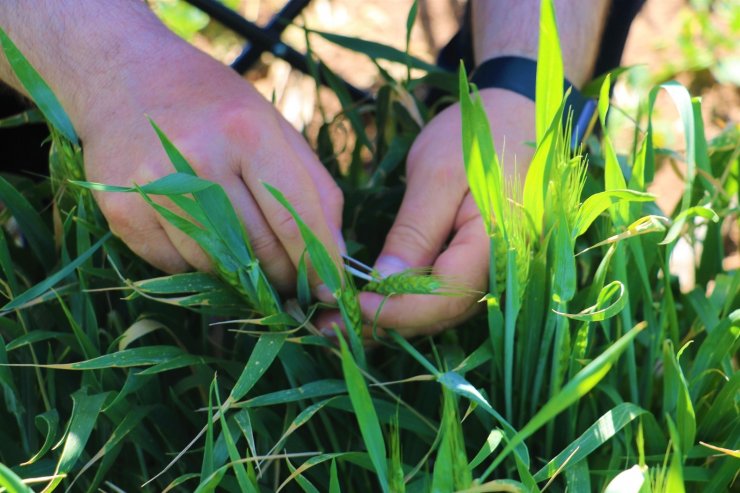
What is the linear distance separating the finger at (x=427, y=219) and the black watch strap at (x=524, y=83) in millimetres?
146

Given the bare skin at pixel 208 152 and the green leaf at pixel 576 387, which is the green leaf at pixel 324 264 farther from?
the green leaf at pixel 576 387

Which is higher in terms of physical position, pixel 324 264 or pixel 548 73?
pixel 548 73

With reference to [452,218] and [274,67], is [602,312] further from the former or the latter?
[274,67]

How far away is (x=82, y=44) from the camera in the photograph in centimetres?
82

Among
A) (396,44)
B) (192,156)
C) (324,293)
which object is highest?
(396,44)

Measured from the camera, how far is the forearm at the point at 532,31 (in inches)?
40.1

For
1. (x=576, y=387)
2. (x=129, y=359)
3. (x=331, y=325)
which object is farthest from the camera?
(x=331, y=325)

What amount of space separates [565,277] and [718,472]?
24 centimetres

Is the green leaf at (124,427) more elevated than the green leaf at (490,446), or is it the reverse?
the green leaf at (490,446)

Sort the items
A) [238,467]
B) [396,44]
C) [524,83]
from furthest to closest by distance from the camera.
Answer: [396,44] < [524,83] < [238,467]

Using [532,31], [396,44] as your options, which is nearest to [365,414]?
[532,31]

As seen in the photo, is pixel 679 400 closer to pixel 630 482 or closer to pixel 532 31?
pixel 630 482

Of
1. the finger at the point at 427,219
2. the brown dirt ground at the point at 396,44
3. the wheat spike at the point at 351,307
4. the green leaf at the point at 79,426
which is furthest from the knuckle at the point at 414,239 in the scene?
the brown dirt ground at the point at 396,44

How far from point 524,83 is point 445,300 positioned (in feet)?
1.06
